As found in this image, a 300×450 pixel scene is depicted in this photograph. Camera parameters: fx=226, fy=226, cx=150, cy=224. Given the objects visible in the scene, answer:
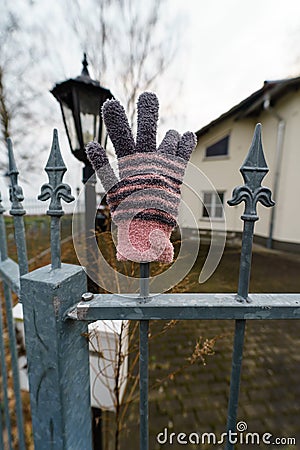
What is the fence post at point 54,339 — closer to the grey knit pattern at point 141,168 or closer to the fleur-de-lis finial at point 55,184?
the fleur-de-lis finial at point 55,184

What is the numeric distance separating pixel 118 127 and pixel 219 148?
9341 millimetres

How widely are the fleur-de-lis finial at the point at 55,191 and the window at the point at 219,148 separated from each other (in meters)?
9.24

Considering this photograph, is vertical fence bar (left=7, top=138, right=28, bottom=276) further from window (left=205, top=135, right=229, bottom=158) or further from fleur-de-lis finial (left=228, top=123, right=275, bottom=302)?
window (left=205, top=135, right=229, bottom=158)

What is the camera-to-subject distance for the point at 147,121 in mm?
427

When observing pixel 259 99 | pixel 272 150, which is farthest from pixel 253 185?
pixel 272 150

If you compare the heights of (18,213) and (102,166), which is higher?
(102,166)

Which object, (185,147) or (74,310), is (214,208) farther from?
(74,310)

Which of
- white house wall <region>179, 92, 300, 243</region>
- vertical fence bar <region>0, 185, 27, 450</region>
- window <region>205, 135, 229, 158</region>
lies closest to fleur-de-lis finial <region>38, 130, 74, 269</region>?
vertical fence bar <region>0, 185, 27, 450</region>

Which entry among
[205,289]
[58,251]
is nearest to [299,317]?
[58,251]

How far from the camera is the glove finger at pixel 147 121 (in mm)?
426

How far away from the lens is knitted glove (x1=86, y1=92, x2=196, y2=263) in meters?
0.43

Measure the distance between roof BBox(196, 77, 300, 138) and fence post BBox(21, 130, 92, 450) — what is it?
7986 mm

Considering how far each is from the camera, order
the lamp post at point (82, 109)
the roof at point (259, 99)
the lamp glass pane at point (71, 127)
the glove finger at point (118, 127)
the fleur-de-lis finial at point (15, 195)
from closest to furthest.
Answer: the glove finger at point (118, 127), the fleur-de-lis finial at point (15, 195), the lamp post at point (82, 109), the lamp glass pane at point (71, 127), the roof at point (259, 99)

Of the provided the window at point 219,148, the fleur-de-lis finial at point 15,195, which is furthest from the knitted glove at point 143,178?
the window at point 219,148
